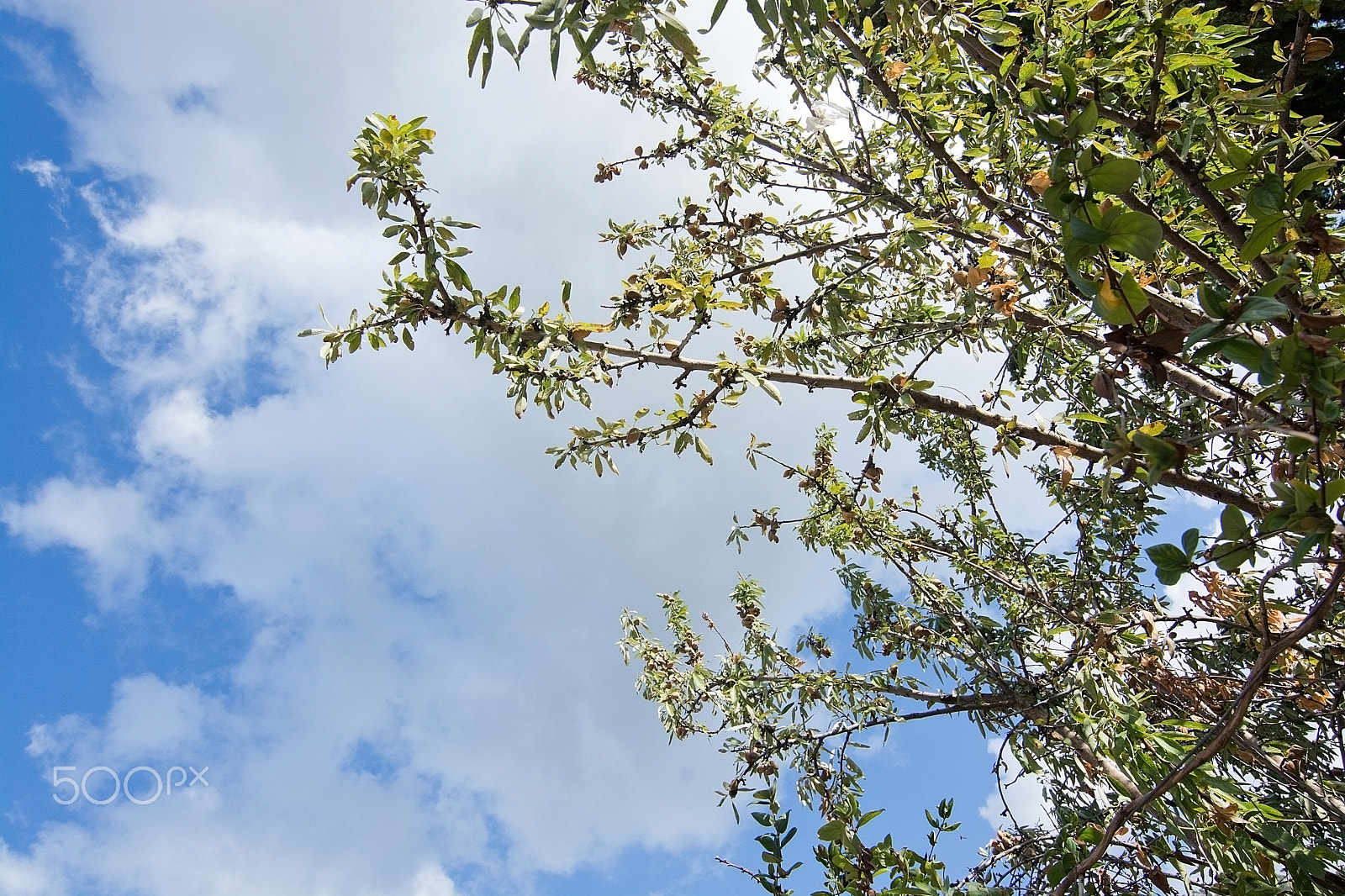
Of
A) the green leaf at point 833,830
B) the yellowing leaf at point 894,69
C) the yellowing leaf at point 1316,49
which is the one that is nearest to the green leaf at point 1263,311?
the yellowing leaf at point 1316,49

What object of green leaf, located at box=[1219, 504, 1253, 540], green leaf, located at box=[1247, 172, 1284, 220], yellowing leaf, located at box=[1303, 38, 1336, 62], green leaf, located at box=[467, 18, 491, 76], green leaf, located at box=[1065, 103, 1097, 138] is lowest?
green leaf, located at box=[1219, 504, 1253, 540]

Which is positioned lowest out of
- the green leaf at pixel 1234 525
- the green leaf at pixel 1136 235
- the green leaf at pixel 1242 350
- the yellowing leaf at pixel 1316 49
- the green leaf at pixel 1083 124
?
the green leaf at pixel 1234 525

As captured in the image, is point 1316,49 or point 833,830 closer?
point 1316,49

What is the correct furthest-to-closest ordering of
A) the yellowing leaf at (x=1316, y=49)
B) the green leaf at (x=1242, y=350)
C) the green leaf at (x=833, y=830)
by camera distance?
the green leaf at (x=833, y=830), the yellowing leaf at (x=1316, y=49), the green leaf at (x=1242, y=350)

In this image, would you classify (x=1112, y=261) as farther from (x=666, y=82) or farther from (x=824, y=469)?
(x=666, y=82)

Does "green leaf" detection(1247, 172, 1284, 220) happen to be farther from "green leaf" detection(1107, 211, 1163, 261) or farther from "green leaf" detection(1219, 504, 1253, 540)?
"green leaf" detection(1219, 504, 1253, 540)

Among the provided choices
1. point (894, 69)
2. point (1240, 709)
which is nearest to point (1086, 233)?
point (1240, 709)

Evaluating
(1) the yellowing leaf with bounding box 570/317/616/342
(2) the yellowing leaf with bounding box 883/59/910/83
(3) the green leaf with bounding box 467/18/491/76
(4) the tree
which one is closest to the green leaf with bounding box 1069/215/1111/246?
(4) the tree

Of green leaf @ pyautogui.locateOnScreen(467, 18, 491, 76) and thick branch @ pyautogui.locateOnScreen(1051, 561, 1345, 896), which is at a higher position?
green leaf @ pyautogui.locateOnScreen(467, 18, 491, 76)

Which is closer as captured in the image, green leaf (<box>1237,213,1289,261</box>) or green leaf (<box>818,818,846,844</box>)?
green leaf (<box>1237,213,1289,261</box>)

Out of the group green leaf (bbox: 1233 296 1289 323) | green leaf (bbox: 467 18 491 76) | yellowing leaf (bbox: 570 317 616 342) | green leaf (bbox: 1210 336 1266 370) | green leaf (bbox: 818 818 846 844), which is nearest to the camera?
green leaf (bbox: 1233 296 1289 323)

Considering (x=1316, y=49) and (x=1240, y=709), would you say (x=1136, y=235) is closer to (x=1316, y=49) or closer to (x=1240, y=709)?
(x=1240, y=709)

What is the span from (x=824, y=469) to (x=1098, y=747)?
180cm

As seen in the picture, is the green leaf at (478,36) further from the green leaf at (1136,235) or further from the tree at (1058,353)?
the green leaf at (1136,235)
